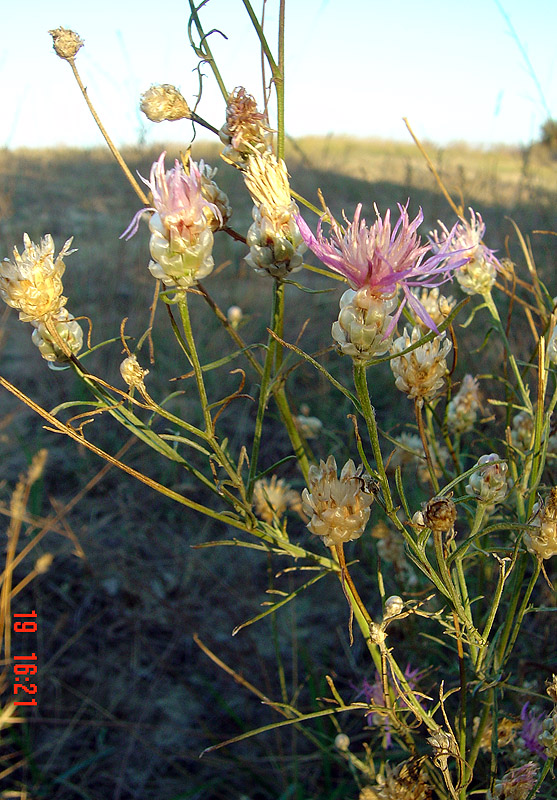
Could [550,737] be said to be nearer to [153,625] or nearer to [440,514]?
[440,514]

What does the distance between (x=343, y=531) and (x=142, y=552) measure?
4.21 ft

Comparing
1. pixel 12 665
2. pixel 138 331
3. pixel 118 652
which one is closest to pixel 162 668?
pixel 118 652

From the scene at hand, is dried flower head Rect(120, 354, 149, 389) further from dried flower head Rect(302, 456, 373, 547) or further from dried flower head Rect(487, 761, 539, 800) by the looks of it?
dried flower head Rect(487, 761, 539, 800)

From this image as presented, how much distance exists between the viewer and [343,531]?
0.45m

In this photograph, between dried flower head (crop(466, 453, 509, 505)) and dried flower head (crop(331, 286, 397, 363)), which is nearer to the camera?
dried flower head (crop(331, 286, 397, 363))

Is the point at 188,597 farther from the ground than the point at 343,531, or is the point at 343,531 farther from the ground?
the point at 343,531

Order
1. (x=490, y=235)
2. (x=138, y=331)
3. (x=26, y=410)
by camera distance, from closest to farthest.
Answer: (x=26, y=410), (x=138, y=331), (x=490, y=235)

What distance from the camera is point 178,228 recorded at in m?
0.43

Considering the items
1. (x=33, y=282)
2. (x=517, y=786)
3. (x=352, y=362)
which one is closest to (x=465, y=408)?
(x=352, y=362)

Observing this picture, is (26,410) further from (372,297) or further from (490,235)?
(490,235)

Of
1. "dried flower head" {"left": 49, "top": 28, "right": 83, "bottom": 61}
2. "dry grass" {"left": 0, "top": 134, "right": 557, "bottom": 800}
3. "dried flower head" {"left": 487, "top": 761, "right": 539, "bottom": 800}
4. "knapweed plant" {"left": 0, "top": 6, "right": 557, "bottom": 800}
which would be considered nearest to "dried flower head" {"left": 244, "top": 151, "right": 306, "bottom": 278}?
"knapweed plant" {"left": 0, "top": 6, "right": 557, "bottom": 800}

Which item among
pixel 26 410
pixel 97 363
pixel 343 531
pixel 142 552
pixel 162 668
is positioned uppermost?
pixel 343 531

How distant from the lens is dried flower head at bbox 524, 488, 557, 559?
1.45 ft

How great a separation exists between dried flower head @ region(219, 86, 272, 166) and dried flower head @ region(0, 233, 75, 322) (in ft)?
0.53
